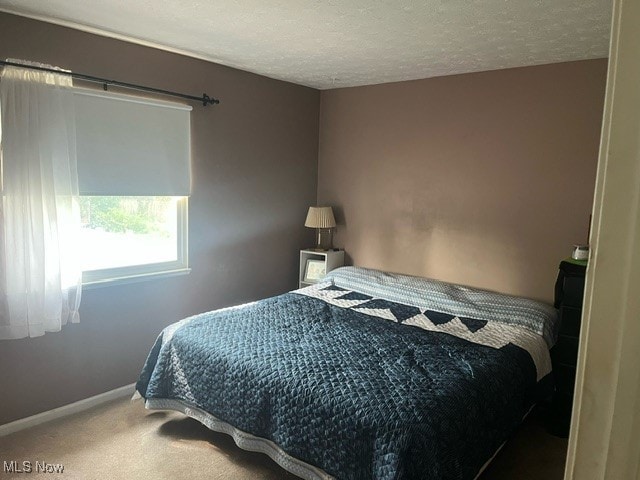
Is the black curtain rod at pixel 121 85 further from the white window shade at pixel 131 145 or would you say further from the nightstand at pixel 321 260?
the nightstand at pixel 321 260

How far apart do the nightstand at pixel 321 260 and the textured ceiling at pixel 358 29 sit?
1589mm

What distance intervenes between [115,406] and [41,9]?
237cm

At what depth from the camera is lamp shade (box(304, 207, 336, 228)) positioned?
393 cm

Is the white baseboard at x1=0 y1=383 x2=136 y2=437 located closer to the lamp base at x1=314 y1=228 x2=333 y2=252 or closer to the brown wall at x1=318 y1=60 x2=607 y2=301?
the lamp base at x1=314 y1=228 x2=333 y2=252

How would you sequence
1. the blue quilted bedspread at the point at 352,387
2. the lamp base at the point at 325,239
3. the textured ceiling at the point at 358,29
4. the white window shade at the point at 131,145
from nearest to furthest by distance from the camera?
the blue quilted bedspread at the point at 352,387
the textured ceiling at the point at 358,29
the white window shade at the point at 131,145
the lamp base at the point at 325,239

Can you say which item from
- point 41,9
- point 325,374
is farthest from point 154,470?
point 41,9

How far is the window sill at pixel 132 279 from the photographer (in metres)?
2.81

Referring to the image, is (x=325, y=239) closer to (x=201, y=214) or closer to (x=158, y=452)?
(x=201, y=214)

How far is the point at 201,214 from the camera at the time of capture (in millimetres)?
3379

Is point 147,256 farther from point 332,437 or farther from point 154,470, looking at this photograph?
point 332,437

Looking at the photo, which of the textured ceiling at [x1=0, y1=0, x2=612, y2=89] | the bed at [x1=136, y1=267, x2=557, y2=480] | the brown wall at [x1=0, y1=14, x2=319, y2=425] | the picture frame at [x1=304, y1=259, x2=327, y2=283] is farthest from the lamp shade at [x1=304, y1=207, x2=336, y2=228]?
the textured ceiling at [x1=0, y1=0, x2=612, y2=89]

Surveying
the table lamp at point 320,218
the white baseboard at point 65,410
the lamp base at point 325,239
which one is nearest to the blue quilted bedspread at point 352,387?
the white baseboard at point 65,410

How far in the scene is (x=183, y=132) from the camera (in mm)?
3162

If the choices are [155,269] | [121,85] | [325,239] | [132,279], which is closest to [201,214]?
[155,269]
